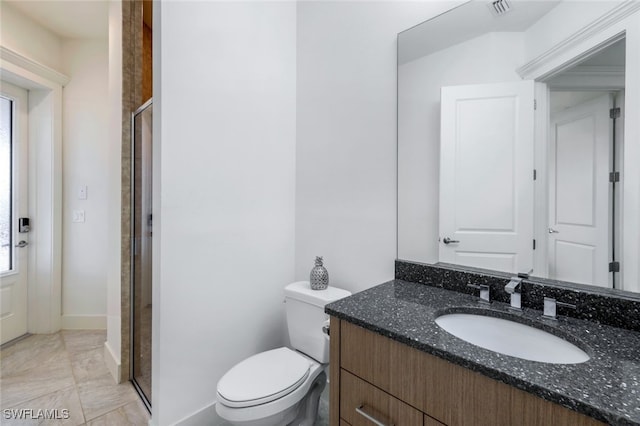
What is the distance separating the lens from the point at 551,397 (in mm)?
602

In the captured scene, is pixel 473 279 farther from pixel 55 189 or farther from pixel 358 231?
pixel 55 189

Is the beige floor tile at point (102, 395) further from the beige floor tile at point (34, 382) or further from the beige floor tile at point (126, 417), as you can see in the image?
A: the beige floor tile at point (34, 382)

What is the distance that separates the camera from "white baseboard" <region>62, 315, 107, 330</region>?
279 centimetres

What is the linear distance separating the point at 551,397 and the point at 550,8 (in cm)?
132

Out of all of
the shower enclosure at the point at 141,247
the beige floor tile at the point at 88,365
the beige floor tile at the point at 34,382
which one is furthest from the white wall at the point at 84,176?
the shower enclosure at the point at 141,247

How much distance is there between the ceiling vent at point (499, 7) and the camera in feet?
4.07

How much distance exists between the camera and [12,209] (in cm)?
252

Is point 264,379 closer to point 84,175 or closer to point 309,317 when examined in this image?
point 309,317

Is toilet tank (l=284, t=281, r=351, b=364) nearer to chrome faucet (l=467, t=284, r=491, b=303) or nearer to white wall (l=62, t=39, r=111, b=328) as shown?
chrome faucet (l=467, t=284, r=491, b=303)

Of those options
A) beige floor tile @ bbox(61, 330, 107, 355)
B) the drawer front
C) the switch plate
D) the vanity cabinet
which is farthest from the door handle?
the switch plate

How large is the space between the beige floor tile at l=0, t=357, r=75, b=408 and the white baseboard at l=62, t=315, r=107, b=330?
63 centimetres

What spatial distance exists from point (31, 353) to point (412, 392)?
2.97 m

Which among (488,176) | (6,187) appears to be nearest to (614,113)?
(488,176)

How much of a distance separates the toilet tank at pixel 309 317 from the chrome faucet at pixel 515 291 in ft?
2.48
